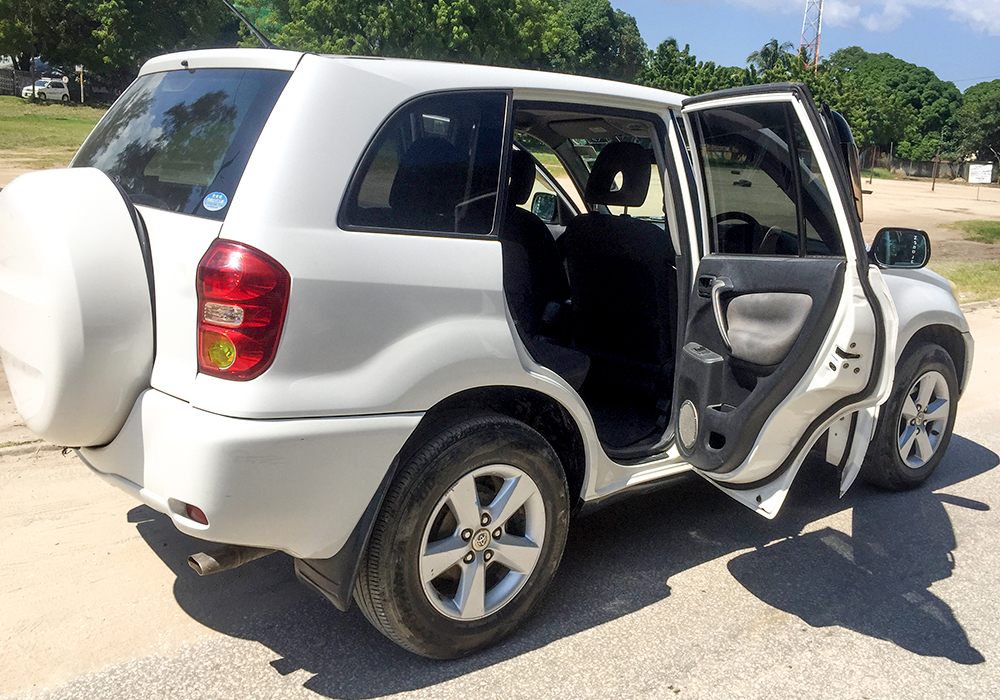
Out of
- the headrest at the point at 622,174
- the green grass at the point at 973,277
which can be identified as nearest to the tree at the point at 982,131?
the green grass at the point at 973,277

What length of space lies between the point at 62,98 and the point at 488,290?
47848 mm

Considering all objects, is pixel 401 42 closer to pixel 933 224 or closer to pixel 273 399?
pixel 933 224

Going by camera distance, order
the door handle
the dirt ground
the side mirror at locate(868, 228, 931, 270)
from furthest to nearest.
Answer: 1. the dirt ground
2. the side mirror at locate(868, 228, 931, 270)
3. the door handle

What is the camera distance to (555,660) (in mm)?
2957

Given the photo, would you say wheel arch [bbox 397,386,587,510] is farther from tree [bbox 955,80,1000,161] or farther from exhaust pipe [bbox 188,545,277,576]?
tree [bbox 955,80,1000,161]

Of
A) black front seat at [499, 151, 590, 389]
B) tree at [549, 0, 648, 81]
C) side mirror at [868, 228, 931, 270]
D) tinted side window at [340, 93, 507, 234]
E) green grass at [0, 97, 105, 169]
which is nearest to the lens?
tinted side window at [340, 93, 507, 234]

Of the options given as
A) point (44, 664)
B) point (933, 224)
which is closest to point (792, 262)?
point (44, 664)

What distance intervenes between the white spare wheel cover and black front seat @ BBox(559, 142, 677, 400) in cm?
215

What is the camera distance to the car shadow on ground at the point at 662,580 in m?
2.97

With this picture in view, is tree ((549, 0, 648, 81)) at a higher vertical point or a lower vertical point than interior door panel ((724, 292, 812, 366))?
higher

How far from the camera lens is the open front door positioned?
315 centimetres

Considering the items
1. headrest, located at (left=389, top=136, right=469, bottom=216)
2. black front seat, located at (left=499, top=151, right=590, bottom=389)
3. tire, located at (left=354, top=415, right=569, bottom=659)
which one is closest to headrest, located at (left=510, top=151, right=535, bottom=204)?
black front seat, located at (left=499, top=151, right=590, bottom=389)

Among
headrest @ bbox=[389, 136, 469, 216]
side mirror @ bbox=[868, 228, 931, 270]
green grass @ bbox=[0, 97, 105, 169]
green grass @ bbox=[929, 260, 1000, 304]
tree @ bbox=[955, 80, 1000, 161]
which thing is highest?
tree @ bbox=[955, 80, 1000, 161]

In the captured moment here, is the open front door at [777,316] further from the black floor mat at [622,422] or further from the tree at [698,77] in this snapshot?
the tree at [698,77]
